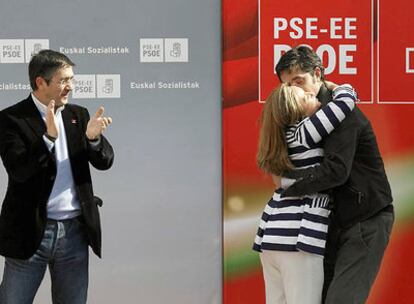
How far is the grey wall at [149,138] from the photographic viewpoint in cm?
409

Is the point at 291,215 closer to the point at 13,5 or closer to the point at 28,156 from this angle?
the point at 28,156

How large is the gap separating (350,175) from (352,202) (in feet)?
0.35

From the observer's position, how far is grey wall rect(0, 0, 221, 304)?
409 centimetres

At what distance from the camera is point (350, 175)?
2.86m

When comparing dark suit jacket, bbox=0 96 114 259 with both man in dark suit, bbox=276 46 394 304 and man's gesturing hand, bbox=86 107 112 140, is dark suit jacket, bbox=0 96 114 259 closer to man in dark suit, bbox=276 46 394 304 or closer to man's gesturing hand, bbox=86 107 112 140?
man's gesturing hand, bbox=86 107 112 140

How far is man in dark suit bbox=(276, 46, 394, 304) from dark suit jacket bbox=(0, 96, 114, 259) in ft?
2.71

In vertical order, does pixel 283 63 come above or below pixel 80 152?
above

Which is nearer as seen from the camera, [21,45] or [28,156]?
[28,156]

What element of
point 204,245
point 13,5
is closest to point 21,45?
point 13,5

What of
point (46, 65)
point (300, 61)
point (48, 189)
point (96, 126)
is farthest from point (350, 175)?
point (46, 65)

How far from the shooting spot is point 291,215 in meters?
2.88

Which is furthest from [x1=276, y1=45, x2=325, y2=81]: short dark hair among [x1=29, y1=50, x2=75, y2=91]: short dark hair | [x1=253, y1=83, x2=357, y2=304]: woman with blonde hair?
[x1=29, y1=50, x2=75, y2=91]: short dark hair

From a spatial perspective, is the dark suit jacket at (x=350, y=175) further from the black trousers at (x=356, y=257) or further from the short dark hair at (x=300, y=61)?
the short dark hair at (x=300, y=61)

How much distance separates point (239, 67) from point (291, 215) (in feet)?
4.61
